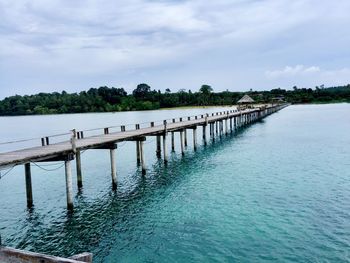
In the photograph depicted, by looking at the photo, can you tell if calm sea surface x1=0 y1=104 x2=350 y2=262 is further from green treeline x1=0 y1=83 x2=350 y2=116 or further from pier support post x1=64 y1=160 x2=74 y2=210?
green treeline x1=0 y1=83 x2=350 y2=116

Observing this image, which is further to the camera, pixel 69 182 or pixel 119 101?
pixel 119 101

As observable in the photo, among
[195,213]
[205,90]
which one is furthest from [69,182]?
[205,90]

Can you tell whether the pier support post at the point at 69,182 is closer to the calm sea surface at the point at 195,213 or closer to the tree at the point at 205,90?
the calm sea surface at the point at 195,213

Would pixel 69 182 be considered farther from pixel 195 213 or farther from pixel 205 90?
pixel 205 90

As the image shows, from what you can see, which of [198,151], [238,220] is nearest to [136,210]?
[238,220]

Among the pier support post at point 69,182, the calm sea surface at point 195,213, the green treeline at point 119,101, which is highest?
the green treeline at point 119,101

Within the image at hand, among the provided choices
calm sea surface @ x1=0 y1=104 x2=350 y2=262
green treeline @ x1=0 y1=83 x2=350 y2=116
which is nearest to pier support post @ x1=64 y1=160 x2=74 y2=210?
calm sea surface @ x1=0 y1=104 x2=350 y2=262

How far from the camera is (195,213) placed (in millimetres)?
18109

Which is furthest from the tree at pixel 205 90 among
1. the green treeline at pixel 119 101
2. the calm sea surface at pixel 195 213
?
the calm sea surface at pixel 195 213

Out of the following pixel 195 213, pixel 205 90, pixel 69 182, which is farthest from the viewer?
pixel 205 90

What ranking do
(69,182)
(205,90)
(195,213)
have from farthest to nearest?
(205,90)
(69,182)
(195,213)

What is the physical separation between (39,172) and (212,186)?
57.1 ft

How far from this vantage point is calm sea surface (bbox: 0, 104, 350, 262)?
1380cm

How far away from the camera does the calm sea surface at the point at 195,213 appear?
45.3 ft
